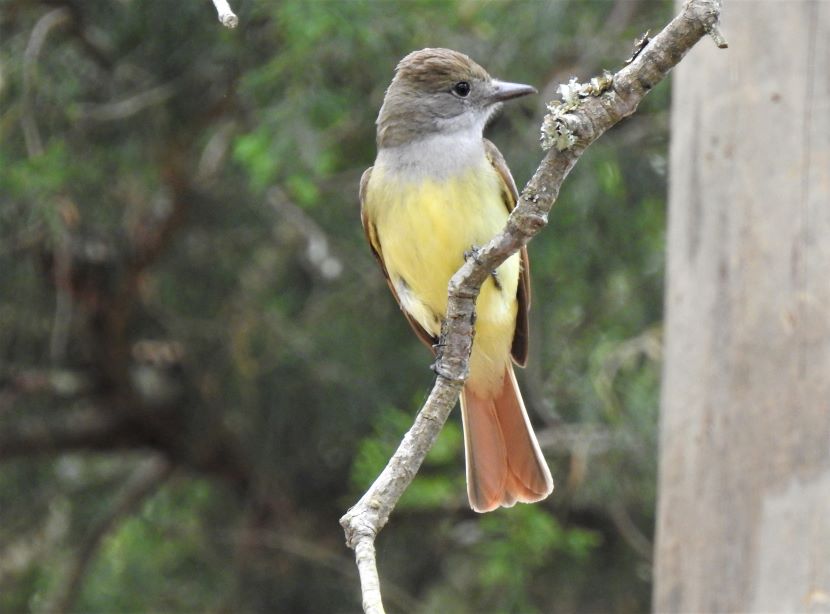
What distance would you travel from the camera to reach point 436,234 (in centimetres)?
357

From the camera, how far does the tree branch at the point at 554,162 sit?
2312 mm

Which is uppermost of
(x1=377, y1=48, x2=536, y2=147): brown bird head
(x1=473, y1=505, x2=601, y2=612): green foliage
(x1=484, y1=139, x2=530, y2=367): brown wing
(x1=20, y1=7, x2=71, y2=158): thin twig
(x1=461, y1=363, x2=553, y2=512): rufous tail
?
(x1=20, y1=7, x2=71, y2=158): thin twig

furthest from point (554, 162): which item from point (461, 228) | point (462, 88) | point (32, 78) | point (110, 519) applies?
point (110, 519)

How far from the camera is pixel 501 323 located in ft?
13.1

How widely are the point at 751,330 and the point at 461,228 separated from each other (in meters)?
1.15

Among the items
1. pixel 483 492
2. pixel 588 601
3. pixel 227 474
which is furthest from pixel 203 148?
pixel 483 492

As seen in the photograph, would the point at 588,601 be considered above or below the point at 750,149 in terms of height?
below

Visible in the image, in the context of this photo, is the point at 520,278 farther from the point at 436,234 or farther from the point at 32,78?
the point at 32,78

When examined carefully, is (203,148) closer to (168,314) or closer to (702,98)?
(168,314)

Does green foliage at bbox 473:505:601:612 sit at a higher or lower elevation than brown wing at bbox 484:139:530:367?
lower

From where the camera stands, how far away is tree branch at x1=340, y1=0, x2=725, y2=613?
7.59 feet

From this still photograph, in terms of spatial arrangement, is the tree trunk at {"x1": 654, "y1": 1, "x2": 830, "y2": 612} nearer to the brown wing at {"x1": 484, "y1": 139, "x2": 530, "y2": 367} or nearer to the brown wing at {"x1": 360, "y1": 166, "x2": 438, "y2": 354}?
the brown wing at {"x1": 484, "y1": 139, "x2": 530, "y2": 367}

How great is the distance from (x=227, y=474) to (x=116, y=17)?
2255 millimetres

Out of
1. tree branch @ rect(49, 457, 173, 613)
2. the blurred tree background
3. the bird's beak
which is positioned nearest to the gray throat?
the bird's beak
